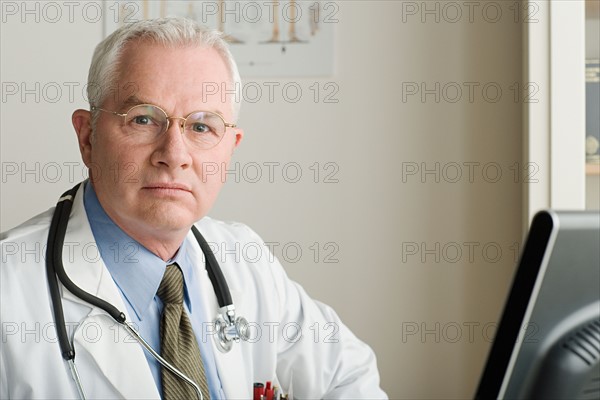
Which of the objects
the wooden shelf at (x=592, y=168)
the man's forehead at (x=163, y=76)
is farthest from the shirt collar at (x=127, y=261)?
the wooden shelf at (x=592, y=168)

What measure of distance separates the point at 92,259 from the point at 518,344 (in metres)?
0.91

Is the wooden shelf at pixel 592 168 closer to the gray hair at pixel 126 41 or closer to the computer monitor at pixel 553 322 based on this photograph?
the gray hair at pixel 126 41

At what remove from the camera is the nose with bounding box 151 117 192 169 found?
1.32m

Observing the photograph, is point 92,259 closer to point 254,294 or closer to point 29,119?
point 254,294

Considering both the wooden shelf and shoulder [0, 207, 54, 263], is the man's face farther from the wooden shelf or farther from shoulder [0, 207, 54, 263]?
the wooden shelf

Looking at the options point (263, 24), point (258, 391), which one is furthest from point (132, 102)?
point (263, 24)

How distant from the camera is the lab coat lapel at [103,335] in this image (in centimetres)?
123

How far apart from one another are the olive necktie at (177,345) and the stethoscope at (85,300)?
0.06 feet

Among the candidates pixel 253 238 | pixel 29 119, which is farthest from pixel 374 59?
pixel 29 119

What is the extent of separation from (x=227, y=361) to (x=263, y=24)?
1.01 m

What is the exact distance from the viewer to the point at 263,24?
6.67 ft

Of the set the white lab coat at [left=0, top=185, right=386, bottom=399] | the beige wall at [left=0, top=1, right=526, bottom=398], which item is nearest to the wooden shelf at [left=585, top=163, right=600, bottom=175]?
the beige wall at [left=0, top=1, right=526, bottom=398]

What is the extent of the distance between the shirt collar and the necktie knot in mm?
19

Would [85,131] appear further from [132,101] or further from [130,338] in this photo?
[130,338]
